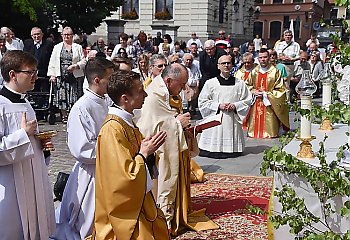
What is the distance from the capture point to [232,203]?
16.8ft

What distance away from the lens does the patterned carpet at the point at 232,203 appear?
4266 millimetres

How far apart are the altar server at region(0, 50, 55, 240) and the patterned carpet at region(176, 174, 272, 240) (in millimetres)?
1343

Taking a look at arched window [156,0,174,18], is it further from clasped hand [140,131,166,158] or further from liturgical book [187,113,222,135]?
clasped hand [140,131,166,158]

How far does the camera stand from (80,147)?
11.8 feet

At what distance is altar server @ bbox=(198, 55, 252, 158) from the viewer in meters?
7.18

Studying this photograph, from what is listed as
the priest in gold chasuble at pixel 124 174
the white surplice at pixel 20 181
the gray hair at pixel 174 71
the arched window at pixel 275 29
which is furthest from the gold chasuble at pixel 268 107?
the arched window at pixel 275 29

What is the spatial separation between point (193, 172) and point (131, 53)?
6007 millimetres

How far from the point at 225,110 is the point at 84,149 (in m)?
3.88

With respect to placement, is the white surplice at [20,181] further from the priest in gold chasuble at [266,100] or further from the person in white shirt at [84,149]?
the priest in gold chasuble at [266,100]

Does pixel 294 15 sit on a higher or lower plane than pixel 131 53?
higher

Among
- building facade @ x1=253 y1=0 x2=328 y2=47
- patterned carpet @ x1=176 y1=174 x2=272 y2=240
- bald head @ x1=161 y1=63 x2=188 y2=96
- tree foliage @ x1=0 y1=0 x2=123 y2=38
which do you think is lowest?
patterned carpet @ x1=176 y1=174 x2=272 y2=240

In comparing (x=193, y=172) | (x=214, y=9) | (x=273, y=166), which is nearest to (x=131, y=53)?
(x=193, y=172)

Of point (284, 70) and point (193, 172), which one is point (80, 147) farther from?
point (284, 70)

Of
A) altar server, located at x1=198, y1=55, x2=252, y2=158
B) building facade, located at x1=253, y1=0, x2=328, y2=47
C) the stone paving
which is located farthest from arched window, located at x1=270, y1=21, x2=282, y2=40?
altar server, located at x1=198, y1=55, x2=252, y2=158
